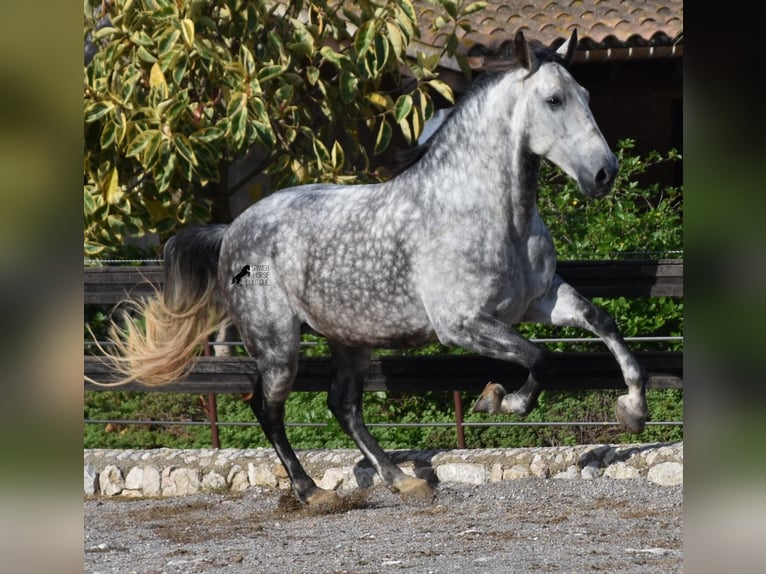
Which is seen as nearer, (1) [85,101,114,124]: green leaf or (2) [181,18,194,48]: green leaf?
(2) [181,18,194,48]: green leaf

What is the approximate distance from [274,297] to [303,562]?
5.00 ft

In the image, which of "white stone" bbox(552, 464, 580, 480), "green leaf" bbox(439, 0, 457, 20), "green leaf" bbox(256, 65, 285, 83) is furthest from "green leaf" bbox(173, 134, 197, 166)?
"white stone" bbox(552, 464, 580, 480)

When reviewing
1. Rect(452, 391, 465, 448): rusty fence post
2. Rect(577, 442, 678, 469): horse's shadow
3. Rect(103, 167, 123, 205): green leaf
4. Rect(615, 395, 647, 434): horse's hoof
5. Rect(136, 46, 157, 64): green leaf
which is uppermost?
Rect(136, 46, 157, 64): green leaf

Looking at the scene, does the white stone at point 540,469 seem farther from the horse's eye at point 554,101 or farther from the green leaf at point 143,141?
the green leaf at point 143,141

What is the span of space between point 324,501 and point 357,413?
0.49 metres

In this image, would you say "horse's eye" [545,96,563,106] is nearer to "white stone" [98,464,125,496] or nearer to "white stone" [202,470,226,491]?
"white stone" [202,470,226,491]

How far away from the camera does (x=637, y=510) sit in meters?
5.03

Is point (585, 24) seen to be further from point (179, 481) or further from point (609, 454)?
point (179, 481)

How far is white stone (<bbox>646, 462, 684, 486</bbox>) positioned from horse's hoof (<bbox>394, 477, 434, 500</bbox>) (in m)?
1.16

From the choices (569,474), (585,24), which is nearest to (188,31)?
(569,474)

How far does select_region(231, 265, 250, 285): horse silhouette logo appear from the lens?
551 centimetres

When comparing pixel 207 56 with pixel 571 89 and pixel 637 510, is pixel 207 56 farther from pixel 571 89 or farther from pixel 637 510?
pixel 637 510

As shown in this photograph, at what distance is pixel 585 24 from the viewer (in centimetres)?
858
